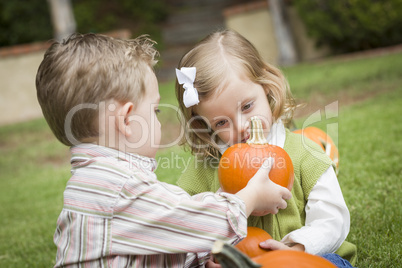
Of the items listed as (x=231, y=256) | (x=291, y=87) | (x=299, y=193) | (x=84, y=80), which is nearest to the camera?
(x=231, y=256)

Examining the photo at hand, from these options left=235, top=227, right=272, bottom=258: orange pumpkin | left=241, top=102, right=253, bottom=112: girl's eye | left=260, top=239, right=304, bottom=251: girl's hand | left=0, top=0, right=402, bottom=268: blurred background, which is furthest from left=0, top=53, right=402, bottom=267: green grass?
left=241, top=102, right=253, bottom=112: girl's eye

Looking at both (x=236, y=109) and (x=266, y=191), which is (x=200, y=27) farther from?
(x=266, y=191)

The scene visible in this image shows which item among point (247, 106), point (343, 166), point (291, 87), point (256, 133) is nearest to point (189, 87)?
point (247, 106)

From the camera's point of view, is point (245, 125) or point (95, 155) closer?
point (95, 155)

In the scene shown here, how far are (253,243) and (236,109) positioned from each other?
29.6 inches

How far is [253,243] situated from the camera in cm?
218

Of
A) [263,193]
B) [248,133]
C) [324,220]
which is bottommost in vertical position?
[324,220]

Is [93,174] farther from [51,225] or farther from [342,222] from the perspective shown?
[51,225]

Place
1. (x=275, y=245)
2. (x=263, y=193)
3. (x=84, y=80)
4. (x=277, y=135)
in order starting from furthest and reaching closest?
(x=277, y=135)
(x=275, y=245)
(x=263, y=193)
(x=84, y=80)

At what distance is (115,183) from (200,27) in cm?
1428

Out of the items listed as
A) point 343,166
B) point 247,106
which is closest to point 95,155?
point 247,106

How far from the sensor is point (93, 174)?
1826 millimetres

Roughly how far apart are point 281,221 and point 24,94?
11223 millimetres

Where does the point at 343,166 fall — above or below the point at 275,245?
below
